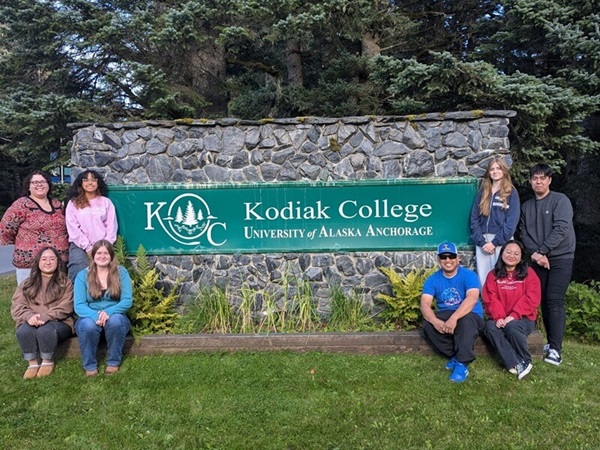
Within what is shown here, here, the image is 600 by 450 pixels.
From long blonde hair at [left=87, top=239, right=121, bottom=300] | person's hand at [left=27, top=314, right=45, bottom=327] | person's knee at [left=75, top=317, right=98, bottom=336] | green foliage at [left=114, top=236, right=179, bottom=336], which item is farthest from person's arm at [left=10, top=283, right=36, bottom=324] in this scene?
green foliage at [left=114, top=236, right=179, bottom=336]

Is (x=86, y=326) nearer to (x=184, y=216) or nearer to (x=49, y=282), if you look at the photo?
(x=49, y=282)

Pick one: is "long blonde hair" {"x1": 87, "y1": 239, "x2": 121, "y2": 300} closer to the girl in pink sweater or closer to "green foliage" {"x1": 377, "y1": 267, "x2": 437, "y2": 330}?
the girl in pink sweater

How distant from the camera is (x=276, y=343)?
14.5ft

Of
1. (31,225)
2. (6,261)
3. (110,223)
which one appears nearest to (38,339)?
(31,225)

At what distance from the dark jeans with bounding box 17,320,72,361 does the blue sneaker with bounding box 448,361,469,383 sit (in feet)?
11.2

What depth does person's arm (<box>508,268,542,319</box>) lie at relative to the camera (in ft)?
12.9

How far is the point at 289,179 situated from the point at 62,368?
110 inches

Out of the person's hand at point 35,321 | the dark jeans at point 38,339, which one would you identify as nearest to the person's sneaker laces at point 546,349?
the dark jeans at point 38,339

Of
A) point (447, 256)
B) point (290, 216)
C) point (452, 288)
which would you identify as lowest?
point (452, 288)

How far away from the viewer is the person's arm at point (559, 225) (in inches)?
159

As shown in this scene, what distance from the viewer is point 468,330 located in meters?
3.82

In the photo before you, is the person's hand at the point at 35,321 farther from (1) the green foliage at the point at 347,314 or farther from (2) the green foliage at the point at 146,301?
(1) the green foliage at the point at 347,314

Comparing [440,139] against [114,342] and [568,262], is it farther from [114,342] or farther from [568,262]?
[114,342]

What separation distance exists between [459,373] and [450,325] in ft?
1.27
